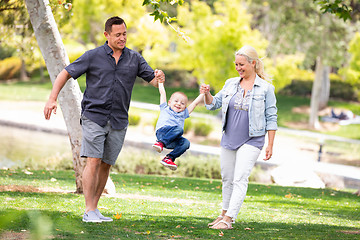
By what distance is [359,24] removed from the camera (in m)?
29.4

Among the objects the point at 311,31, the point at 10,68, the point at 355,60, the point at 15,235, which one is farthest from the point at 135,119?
the point at 10,68

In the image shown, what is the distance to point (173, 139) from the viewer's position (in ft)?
17.8

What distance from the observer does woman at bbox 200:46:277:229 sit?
498cm

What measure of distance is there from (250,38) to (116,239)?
19.6 m

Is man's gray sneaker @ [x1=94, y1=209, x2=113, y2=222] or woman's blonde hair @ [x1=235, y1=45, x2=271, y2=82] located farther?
woman's blonde hair @ [x1=235, y1=45, x2=271, y2=82]

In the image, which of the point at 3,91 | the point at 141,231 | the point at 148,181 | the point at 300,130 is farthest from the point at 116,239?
the point at 3,91

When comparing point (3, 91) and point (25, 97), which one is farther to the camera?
point (3, 91)

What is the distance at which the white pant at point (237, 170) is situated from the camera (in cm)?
495

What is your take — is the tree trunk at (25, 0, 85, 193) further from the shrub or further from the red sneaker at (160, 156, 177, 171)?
the shrub

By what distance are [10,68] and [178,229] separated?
3852cm

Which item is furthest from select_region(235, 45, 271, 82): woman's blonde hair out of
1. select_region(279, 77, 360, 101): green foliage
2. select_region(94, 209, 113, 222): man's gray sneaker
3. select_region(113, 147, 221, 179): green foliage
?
select_region(279, 77, 360, 101): green foliage

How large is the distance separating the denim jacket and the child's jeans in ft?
1.75

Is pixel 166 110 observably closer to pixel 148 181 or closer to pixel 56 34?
pixel 56 34

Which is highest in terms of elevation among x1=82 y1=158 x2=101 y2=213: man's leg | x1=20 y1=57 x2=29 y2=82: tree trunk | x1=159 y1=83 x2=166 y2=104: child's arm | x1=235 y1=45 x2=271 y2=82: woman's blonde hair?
x1=20 y1=57 x2=29 y2=82: tree trunk
